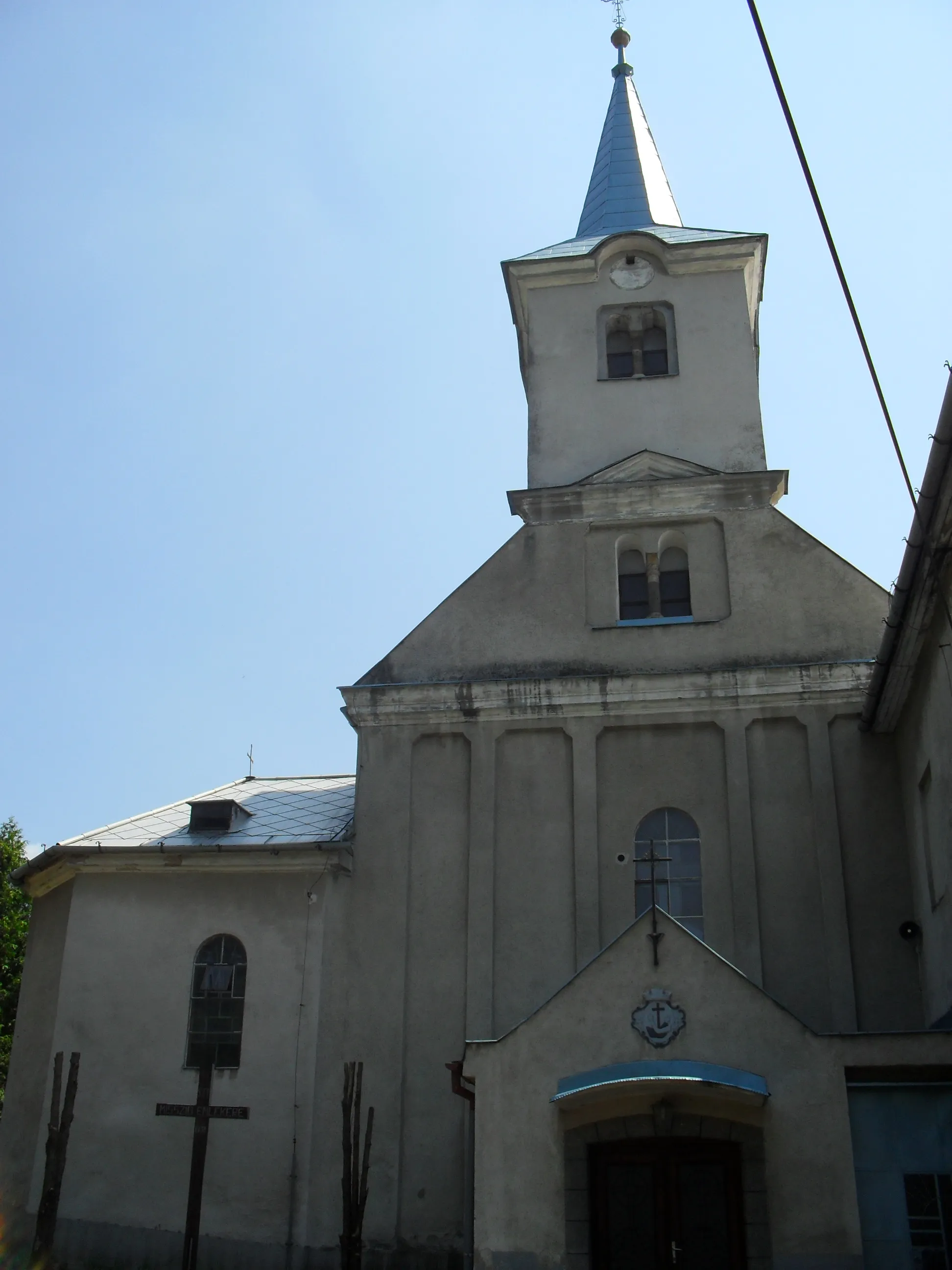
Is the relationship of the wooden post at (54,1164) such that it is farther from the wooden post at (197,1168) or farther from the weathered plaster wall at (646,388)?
the weathered plaster wall at (646,388)

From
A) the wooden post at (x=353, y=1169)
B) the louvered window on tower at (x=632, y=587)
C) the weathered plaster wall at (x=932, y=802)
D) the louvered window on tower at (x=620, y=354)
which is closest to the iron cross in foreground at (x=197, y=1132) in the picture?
the wooden post at (x=353, y=1169)

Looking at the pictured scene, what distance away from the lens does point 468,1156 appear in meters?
15.5

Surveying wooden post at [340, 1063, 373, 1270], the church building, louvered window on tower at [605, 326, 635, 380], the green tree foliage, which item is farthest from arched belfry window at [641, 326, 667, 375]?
the green tree foliage

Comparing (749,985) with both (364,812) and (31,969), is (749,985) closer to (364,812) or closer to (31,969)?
(364,812)

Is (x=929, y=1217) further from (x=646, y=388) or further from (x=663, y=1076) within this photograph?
(x=646, y=388)

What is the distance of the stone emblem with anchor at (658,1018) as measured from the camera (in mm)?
12828

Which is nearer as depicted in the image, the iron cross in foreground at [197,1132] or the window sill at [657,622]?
the iron cross in foreground at [197,1132]

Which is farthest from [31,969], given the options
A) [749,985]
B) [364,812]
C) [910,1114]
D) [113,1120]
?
[910,1114]

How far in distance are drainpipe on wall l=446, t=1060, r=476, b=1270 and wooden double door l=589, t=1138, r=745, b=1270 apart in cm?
139

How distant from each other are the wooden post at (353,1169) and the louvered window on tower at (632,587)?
291 inches

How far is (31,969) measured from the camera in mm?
18547

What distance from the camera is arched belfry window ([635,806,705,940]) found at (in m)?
16.5

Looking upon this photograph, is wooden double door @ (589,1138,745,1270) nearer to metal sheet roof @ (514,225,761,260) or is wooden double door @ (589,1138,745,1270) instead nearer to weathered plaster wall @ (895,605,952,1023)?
weathered plaster wall @ (895,605,952,1023)

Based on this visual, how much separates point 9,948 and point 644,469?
2214cm
